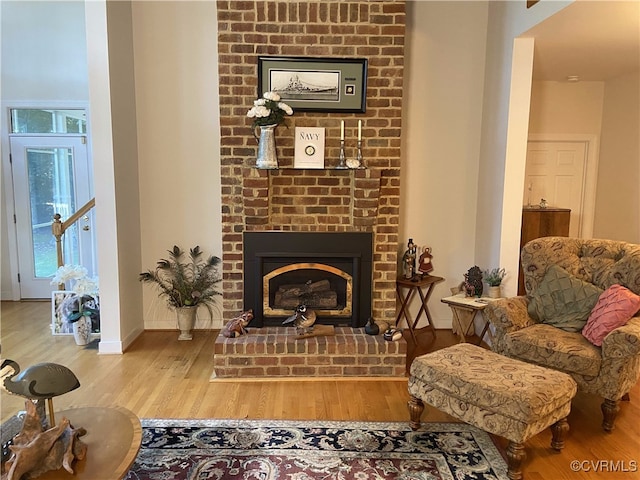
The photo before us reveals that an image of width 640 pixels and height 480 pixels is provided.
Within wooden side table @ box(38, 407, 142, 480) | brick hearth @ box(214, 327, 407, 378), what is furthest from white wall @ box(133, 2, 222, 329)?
wooden side table @ box(38, 407, 142, 480)

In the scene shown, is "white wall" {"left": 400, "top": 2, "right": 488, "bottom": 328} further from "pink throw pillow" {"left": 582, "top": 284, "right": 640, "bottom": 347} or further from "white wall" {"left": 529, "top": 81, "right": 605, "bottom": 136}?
"pink throw pillow" {"left": 582, "top": 284, "right": 640, "bottom": 347}

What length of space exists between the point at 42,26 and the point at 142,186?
2309mm

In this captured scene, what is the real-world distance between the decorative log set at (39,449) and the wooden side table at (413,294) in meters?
2.82

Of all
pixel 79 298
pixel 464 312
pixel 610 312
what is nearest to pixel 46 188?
pixel 79 298

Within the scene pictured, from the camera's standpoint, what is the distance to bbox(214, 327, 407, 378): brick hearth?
3.29 m

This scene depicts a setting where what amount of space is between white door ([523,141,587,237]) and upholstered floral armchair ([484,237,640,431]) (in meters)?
1.58

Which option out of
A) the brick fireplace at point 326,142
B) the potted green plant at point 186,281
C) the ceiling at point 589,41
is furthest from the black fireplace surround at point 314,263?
the ceiling at point 589,41

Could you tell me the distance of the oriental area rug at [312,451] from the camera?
7.29 ft

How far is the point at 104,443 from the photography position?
5.85 ft

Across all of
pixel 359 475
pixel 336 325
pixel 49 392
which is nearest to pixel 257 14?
pixel 336 325

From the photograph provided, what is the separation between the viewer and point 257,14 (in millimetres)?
3512

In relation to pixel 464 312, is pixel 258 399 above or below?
below

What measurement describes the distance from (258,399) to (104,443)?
1.30 m

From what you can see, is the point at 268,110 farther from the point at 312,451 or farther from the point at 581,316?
the point at 581,316
